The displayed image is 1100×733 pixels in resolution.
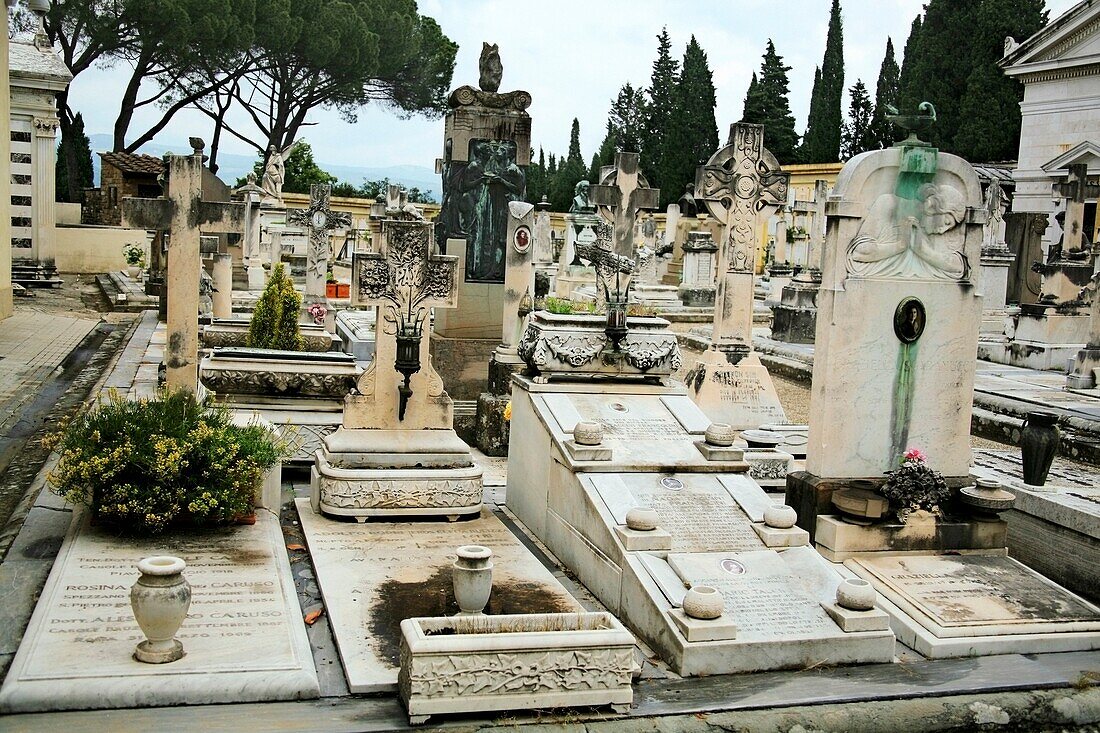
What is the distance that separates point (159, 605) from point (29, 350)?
1391 centimetres

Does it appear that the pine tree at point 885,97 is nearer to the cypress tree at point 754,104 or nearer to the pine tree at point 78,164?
the cypress tree at point 754,104

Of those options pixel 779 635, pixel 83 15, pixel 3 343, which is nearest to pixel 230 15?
pixel 83 15

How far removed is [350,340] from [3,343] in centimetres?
666

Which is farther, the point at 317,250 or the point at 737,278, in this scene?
the point at 317,250

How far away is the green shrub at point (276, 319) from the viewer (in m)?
12.9

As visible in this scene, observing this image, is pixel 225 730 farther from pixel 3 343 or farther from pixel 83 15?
pixel 83 15

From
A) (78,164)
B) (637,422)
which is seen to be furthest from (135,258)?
(637,422)

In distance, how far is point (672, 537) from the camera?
6707mm

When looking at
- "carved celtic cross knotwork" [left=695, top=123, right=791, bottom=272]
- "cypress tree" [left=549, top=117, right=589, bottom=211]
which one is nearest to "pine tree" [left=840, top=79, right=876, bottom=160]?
"cypress tree" [left=549, top=117, right=589, bottom=211]

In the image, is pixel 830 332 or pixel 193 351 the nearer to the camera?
pixel 830 332

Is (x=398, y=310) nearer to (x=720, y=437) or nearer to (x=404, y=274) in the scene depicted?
(x=404, y=274)

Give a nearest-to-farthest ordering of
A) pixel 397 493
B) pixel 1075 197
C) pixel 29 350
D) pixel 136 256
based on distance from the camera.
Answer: pixel 397 493
pixel 29 350
pixel 1075 197
pixel 136 256

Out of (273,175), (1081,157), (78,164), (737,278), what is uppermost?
(1081,157)

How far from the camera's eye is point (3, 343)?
17641 mm
